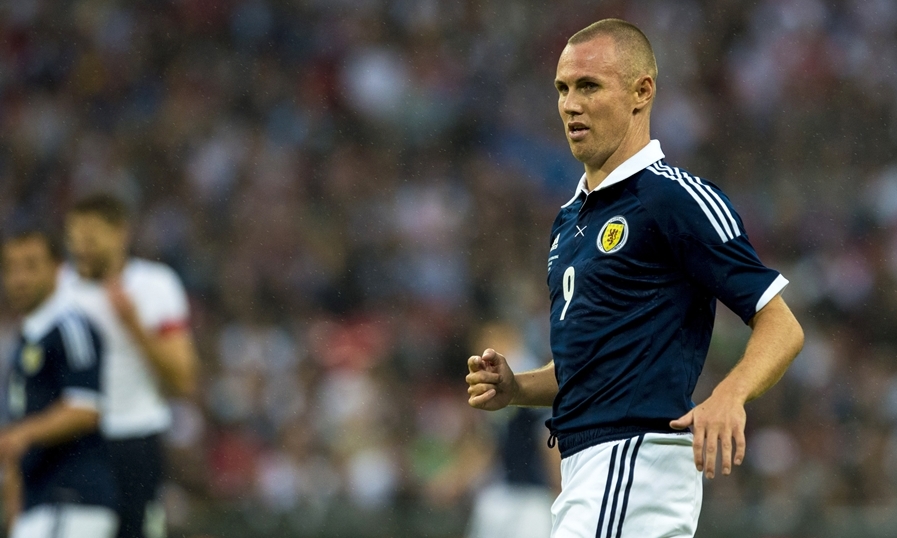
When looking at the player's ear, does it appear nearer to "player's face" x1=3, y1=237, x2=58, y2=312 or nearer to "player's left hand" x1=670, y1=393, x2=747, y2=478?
"player's left hand" x1=670, y1=393, x2=747, y2=478

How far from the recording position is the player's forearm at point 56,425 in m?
5.77

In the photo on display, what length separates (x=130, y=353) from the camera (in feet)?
21.7

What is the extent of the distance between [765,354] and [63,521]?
3834 mm

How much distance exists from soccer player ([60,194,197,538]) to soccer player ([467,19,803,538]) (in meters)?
3.24

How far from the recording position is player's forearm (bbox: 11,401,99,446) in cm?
577

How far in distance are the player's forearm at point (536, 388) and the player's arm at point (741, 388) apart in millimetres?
729

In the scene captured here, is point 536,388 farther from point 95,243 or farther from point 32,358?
point 95,243

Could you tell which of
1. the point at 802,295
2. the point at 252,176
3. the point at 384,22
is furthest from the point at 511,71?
the point at 802,295

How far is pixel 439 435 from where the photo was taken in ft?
37.0

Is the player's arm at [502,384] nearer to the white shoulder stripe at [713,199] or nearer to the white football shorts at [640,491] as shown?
the white football shorts at [640,491]

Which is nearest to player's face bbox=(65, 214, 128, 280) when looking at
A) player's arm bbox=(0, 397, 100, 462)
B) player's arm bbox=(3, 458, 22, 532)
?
player's arm bbox=(0, 397, 100, 462)

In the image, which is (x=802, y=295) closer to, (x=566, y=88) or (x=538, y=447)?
→ (x=538, y=447)

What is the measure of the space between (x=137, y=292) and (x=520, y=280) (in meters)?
5.95

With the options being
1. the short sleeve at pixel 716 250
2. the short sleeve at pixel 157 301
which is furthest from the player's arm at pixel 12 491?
the short sleeve at pixel 716 250
